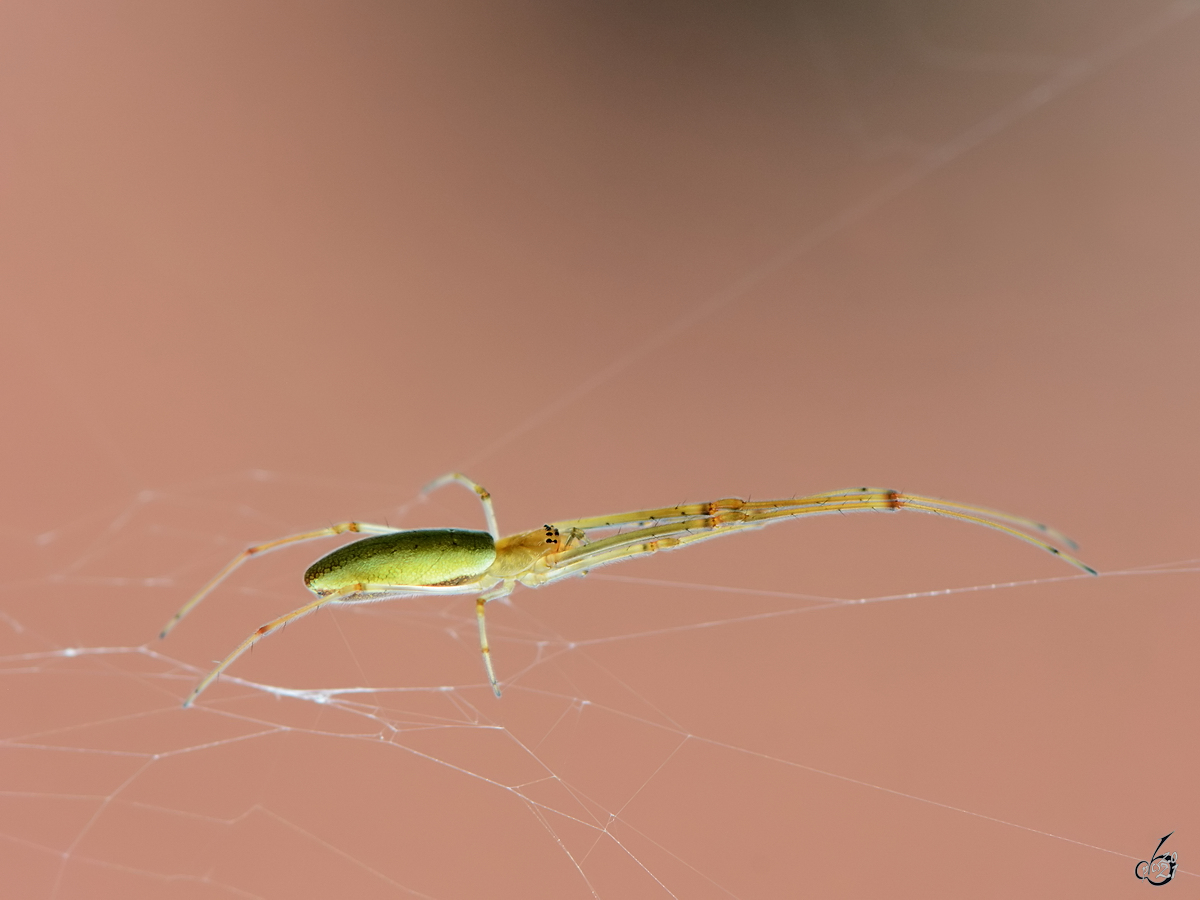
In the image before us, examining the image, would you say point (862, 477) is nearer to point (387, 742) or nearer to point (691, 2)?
point (387, 742)

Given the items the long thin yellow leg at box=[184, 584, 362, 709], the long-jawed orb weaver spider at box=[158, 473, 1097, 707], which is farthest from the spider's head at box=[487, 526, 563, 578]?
the long thin yellow leg at box=[184, 584, 362, 709]

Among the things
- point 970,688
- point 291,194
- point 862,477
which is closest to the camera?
point 970,688

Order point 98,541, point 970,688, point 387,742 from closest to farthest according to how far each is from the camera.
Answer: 1. point 387,742
2. point 970,688
3. point 98,541

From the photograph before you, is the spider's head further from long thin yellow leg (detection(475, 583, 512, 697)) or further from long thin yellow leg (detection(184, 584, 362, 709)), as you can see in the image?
long thin yellow leg (detection(184, 584, 362, 709))

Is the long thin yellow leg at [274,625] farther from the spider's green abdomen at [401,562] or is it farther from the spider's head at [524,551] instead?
the spider's head at [524,551]

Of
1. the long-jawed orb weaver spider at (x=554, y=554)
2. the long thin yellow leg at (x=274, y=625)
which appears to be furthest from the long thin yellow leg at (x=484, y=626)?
the long thin yellow leg at (x=274, y=625)

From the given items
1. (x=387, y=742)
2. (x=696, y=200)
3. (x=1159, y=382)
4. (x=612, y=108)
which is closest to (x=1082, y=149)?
(x=1159, y=382)
